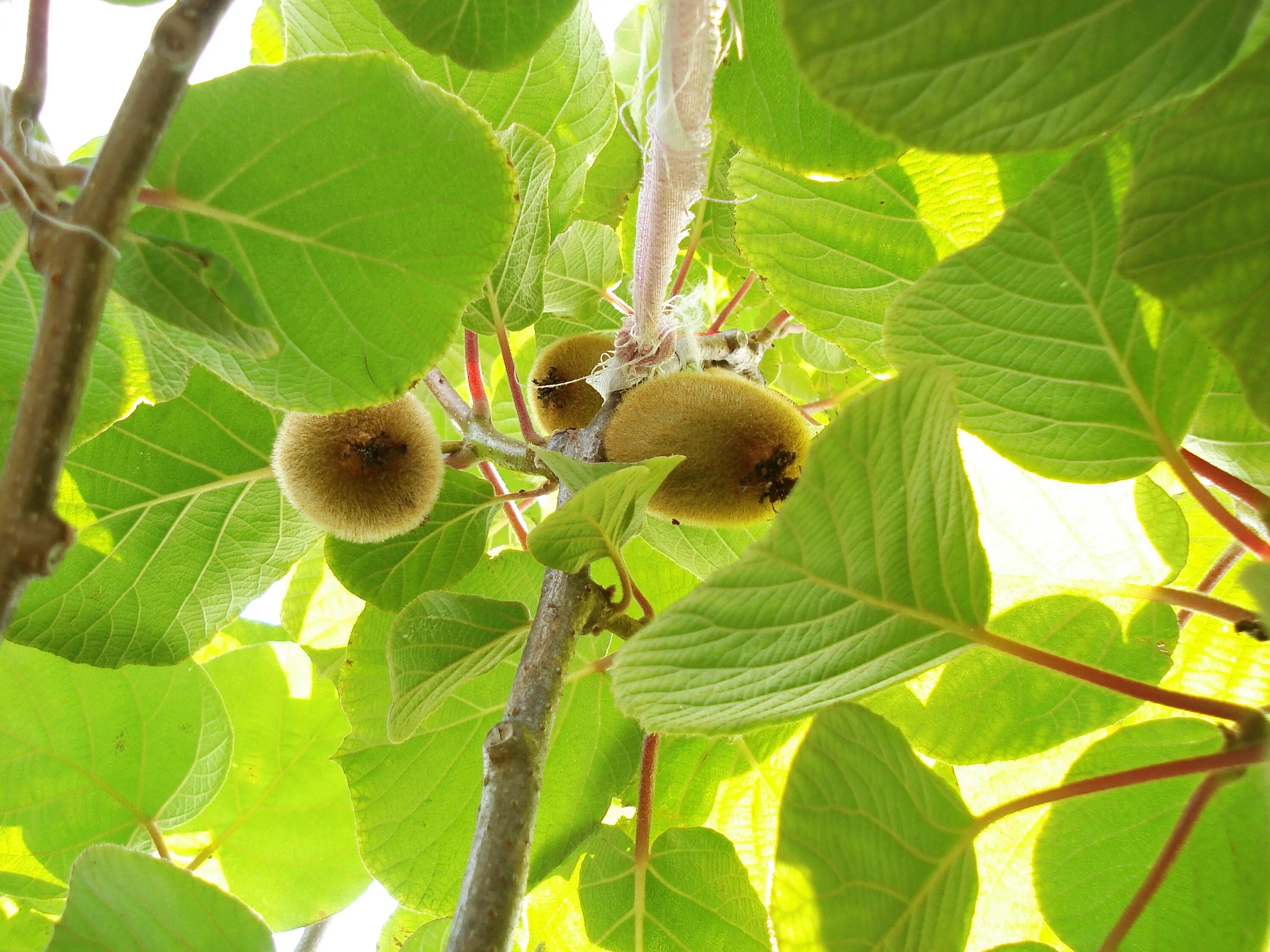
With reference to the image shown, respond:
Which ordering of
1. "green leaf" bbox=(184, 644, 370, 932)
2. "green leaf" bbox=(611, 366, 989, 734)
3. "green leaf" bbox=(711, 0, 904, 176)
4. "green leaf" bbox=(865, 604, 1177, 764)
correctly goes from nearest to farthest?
1. "green leaf" bbox=(611, 366, 989, 734)
2. "green leaf" bbox=(711, 0, 904, 176)
3. "green leaf" bbox=(865, 604, 1177, 764)
4. "green leaf" bbox=(184, 644, 370, 932)

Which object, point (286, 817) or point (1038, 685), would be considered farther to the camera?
point (286, 817)

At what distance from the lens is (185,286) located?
449mm

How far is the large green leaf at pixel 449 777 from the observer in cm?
78

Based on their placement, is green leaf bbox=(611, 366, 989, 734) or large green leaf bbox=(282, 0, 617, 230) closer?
green leaf bbox=(611, 366, 989, 734)

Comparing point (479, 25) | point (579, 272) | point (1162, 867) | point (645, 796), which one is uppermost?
point (579, 272)

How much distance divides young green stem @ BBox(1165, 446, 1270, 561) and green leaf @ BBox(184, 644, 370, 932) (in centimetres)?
86

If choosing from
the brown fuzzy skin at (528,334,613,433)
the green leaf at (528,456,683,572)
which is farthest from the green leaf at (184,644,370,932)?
the green leaf at (528,456,683,572)

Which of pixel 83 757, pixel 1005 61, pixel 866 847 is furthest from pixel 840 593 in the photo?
pixel 83 757

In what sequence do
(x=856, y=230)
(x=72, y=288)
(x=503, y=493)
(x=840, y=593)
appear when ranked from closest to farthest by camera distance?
(x=72, y=288), (x=840, y=593), (x=856, y=230), (x=503, y=493)

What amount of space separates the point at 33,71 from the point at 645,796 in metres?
0.65

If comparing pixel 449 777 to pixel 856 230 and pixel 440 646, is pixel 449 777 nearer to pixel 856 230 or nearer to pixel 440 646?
pixel 440 646

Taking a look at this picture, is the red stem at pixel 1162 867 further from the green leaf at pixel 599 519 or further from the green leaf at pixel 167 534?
the green leaf at pixel 167 534

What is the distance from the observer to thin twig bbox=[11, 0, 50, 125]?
411mm

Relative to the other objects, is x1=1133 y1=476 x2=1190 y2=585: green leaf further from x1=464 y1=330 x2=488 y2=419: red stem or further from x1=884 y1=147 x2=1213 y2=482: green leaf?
x1=464 y1=330 x2=488 y2=419: red stem
